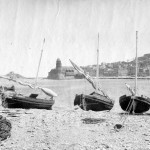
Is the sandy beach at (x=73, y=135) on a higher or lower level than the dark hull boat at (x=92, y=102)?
lower

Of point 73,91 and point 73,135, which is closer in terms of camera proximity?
point 73,135

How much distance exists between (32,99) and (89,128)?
12.6 meters

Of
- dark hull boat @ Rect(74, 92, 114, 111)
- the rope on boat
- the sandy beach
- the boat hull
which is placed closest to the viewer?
the sandy beach

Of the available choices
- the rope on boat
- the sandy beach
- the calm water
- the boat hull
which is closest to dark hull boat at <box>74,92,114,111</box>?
the calm water

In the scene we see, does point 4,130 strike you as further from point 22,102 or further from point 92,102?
point 92,102

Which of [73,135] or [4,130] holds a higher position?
[4,130]

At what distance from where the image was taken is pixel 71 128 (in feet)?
52.2

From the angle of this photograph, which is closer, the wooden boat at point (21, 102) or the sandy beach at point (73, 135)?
the sandy beach at point (73, 135)

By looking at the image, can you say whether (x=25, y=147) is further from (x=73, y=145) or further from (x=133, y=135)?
(x=133, y=135)

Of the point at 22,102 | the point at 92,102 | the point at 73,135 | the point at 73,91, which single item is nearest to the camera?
the point at 73,135

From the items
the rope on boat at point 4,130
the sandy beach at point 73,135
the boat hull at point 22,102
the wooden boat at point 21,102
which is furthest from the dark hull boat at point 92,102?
the rope on boat at point 4,130

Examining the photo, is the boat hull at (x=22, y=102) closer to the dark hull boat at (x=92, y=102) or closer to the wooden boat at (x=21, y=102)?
the wooden boat at (x=21, y=102)

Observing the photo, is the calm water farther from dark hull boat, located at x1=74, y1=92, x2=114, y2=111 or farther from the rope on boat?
the rope on boat

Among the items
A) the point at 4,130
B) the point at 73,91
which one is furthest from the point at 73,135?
the point at 73,91
